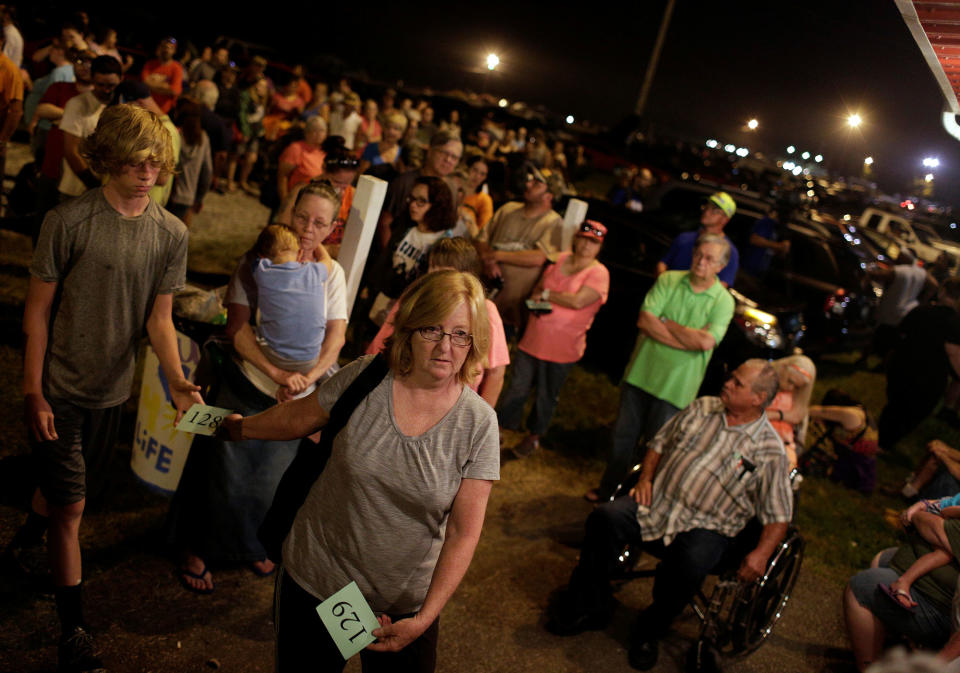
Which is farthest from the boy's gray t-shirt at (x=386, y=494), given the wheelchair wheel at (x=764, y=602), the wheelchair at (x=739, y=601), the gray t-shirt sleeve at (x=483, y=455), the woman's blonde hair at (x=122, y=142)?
the wheelchair wheel at (x=764, y=602)

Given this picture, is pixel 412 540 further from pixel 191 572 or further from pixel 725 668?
pixel 725 668

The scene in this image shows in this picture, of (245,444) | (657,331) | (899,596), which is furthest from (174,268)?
(899,596)

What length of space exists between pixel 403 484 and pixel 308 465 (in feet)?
1.27

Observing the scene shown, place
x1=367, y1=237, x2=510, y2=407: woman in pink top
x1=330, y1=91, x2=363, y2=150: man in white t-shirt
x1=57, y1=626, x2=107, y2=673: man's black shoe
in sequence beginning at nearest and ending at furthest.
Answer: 1. x1=57, y1=626, x2=107, y2=673: man's black shoe
2. x1=367, y1=237, x2=510, y2=407: woman in pink top
3. x1=330, y1=91, x2=363, y2=150: man in white t-shirt

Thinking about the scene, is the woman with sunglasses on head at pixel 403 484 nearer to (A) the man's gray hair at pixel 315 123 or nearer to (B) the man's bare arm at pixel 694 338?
(B) the man's bare arm at pixel 694 338

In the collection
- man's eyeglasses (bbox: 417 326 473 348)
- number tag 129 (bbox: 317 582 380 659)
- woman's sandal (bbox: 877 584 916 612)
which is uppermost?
man's eyeglasses (bbox: 417 326 473 348)

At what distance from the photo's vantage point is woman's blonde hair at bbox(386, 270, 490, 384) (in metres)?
2.07

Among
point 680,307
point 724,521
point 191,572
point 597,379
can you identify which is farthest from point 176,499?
point 597,379

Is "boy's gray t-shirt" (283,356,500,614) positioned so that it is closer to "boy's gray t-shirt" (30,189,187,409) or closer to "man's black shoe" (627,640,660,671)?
"boy's gray t-shirt" (30,189,187,409)

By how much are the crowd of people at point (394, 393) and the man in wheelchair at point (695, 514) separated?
0.01 meters

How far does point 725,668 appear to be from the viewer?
13.1 feet

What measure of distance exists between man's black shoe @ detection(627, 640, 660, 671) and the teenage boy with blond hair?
2586mm

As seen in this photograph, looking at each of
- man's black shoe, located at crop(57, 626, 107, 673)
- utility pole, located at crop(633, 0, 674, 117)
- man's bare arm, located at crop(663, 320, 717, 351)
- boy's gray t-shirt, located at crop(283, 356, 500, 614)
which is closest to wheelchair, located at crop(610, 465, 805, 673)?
man's bare arm, located at crop(663, 320, 717, 351)

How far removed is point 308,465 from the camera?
2244mm
